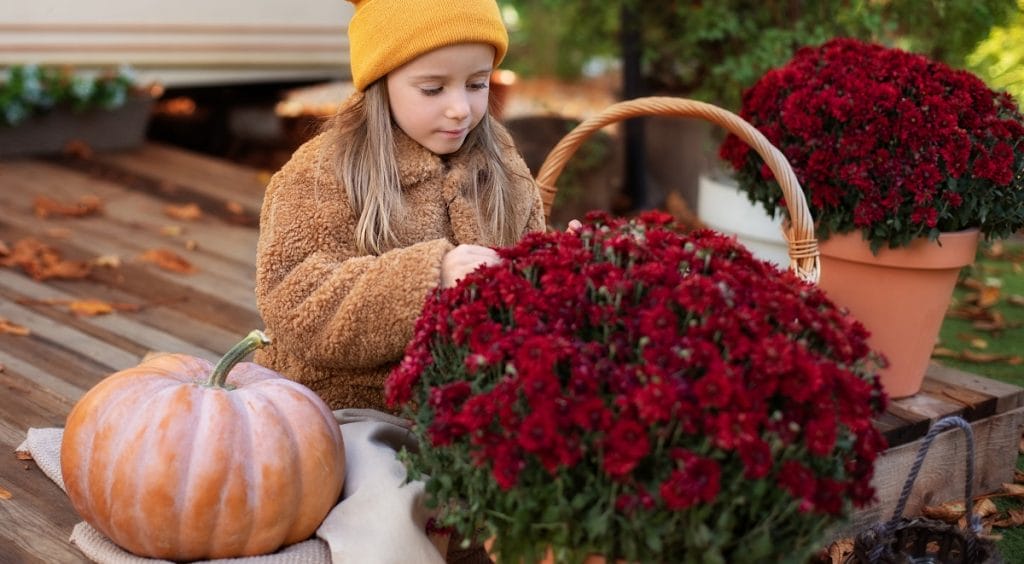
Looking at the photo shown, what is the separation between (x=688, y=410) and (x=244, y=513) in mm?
959

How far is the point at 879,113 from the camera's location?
9.50 feet

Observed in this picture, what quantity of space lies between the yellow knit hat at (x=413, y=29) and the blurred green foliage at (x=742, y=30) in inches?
90.1

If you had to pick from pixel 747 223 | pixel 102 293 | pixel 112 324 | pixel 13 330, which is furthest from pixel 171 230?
pixel 747 223

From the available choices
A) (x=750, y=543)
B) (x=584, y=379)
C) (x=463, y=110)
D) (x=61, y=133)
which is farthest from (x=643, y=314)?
(x=61, y=133)

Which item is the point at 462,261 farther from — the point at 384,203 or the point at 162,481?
the point at 162,481

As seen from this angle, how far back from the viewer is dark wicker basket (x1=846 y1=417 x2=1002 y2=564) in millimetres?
2242

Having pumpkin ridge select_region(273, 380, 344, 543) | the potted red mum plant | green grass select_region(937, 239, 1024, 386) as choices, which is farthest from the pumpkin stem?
green grass select_region(937, 239, 1024, 386)

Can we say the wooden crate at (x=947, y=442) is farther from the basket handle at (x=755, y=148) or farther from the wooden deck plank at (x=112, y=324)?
the wooden deck plank at (x=112, y=324)

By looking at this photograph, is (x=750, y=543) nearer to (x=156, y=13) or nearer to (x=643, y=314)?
(x=643, y=314)

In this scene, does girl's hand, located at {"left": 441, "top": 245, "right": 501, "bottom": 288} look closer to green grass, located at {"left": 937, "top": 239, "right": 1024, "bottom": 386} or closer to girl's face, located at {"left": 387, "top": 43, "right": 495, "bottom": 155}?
girl's face, located at {"left": 387, "top": 43, "right": 495, "bottom": 155}

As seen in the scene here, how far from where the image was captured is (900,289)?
298cm

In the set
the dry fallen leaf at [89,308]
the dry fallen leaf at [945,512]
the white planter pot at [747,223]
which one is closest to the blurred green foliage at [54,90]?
the dry fallen leaf at [89,308]

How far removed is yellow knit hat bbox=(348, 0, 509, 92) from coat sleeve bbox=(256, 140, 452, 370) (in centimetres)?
31

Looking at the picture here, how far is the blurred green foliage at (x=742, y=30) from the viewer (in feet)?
14.2
